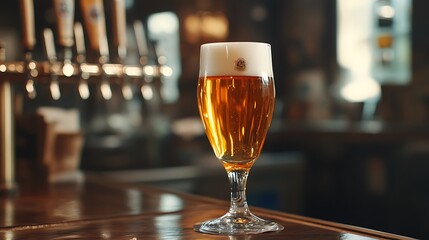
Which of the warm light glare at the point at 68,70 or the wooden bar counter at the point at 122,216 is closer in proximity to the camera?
the wooden bar counter at the point at 122,216

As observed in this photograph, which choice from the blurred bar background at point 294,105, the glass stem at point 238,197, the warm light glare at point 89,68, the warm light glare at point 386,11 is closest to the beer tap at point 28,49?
the warm light glare at point 89,68

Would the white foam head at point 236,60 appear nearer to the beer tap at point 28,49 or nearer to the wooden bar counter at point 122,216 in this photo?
the wooden bar counter at point 122,216

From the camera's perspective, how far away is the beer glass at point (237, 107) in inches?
45.5

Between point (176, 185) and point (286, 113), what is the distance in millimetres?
879

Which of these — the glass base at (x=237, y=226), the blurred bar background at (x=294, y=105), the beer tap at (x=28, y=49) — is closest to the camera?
the glass base at (x=237, y=226)

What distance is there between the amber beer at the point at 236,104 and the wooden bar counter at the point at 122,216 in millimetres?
145

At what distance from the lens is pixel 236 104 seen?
1153mm

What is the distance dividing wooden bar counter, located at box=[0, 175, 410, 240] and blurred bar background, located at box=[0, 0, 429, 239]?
1066mm

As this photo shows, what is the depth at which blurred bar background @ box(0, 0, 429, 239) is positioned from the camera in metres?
3.12

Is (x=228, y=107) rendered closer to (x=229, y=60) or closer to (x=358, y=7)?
(x=229, y=60)

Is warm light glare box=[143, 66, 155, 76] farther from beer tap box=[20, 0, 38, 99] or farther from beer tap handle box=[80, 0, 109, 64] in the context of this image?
beer tap box=[20, 0, 38, 99]

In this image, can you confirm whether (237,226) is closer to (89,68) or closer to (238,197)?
(238,197)

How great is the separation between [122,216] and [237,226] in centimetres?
35

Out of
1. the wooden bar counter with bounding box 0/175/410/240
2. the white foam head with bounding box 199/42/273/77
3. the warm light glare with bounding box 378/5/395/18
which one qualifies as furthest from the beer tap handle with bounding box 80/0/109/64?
the warm light glare with bounding box 378/5/395/18
